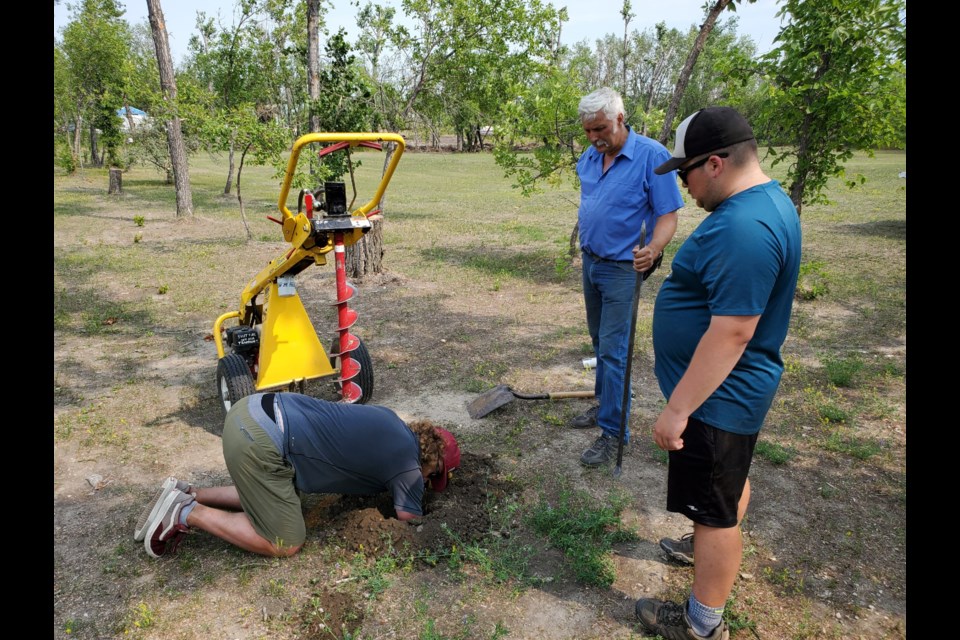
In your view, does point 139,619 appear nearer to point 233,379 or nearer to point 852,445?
point 233,379

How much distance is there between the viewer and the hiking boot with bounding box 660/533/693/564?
2807 mm

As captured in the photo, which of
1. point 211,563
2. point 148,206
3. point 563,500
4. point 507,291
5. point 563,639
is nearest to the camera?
point 563,639

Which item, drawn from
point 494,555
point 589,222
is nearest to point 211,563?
point 494,555

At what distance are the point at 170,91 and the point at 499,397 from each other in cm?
1128

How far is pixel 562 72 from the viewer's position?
8336 millimetres

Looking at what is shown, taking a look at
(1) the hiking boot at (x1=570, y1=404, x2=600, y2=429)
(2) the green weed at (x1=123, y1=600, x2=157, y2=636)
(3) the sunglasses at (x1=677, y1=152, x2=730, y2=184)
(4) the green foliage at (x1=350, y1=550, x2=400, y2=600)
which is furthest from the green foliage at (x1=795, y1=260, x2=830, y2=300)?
(2) the green weed at (x1=123, y1=600, x2=157, y2=636)

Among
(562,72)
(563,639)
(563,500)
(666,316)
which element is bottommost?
(563,639)

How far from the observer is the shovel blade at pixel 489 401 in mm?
4305

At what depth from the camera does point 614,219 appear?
3.45m

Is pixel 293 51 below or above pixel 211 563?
above

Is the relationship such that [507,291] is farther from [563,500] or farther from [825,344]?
[563,500]

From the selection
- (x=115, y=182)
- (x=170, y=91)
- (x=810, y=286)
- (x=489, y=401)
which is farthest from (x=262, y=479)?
(x=115, y=182)
